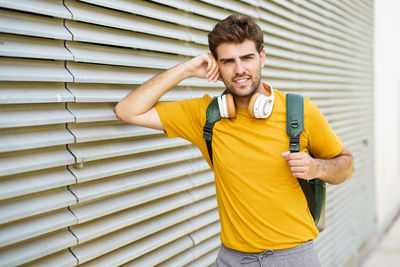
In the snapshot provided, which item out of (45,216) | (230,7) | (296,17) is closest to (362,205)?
(296,17)

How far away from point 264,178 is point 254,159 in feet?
0.41

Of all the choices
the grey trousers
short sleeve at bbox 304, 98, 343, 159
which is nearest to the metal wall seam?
short sleeve at bbox 304, 98, 343, 159

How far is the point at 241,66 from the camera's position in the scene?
2.46m

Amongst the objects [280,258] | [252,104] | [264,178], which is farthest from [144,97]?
[280,258]

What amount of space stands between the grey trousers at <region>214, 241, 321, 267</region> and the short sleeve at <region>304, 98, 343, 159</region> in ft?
1.84

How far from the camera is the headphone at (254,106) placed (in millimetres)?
2356

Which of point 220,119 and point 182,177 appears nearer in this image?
point 220,119

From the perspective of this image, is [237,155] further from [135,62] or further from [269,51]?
[269,51]

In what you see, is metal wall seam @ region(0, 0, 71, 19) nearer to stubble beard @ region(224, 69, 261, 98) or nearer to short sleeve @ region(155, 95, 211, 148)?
short sleeve @ region(155, 95, 211, 148)

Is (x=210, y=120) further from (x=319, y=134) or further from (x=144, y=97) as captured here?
(x=319, y=134)

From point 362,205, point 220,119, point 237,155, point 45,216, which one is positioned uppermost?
point 220,119

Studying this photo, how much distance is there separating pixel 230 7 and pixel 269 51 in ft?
2.66

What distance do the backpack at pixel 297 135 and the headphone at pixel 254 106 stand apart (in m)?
0.08

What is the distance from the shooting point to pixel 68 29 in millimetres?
2316
